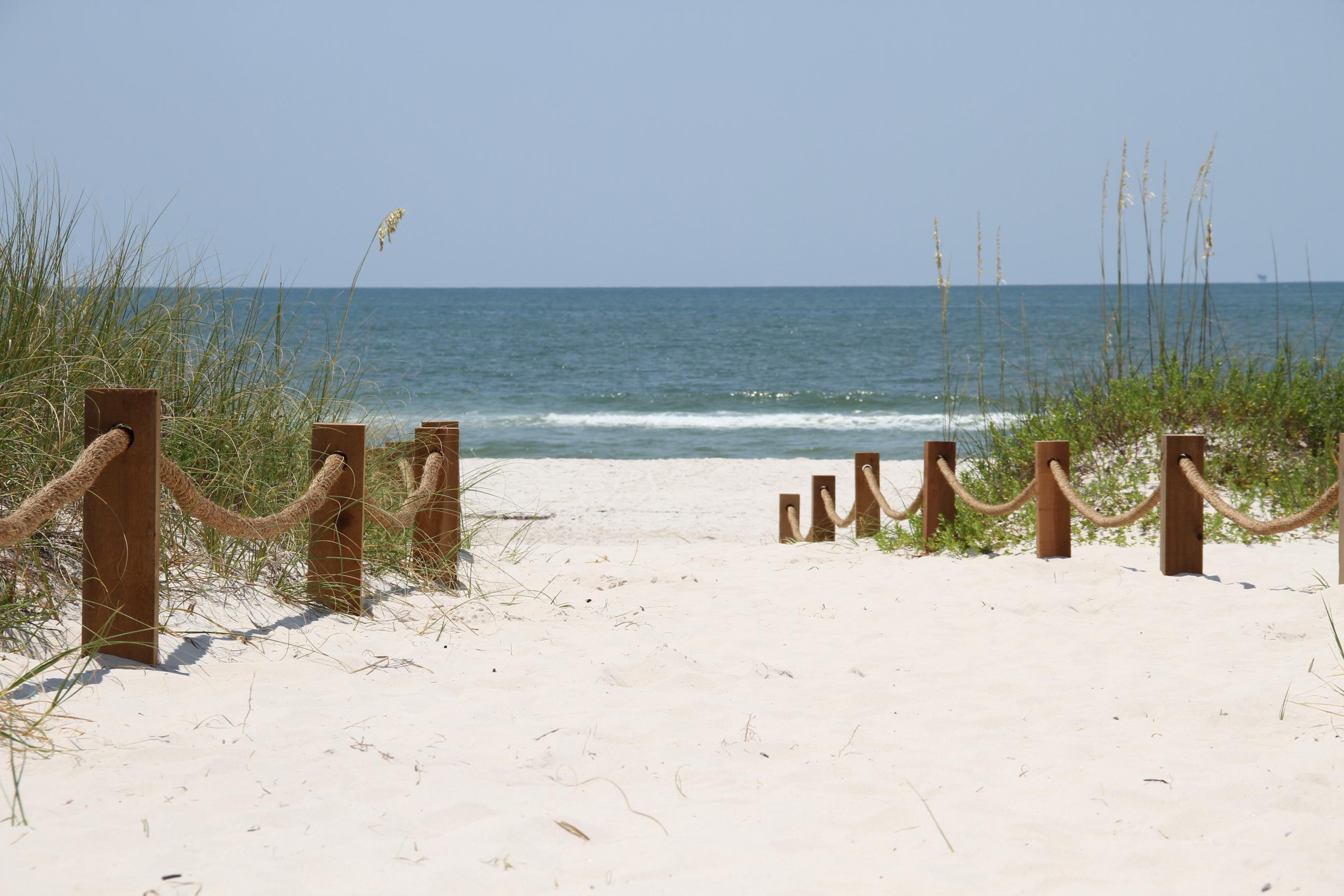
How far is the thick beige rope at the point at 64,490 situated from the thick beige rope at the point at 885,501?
188 inches

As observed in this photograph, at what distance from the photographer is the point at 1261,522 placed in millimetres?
4379

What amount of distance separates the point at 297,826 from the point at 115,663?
1.20m

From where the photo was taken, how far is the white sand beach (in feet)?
6.62

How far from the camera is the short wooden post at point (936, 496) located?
6.14 meters

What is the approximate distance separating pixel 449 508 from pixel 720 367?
2877cm

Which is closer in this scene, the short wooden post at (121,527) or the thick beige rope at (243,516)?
the short wooden post at (121,527)

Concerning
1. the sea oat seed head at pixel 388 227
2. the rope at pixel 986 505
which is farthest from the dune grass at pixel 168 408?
the rope at pixel 986 505

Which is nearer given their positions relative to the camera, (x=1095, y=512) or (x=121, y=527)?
(x=121, y=527)

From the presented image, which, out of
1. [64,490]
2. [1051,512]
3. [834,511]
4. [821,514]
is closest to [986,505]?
[1051,512]

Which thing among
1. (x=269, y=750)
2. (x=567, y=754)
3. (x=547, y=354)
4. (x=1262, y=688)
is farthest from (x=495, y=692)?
(x=547, y=354)

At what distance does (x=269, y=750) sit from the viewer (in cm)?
251

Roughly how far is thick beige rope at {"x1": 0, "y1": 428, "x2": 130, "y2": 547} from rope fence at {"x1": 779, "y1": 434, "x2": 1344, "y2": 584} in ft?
14.4

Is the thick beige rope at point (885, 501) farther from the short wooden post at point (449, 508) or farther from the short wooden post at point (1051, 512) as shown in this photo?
the short wooden post at point (449, 508)

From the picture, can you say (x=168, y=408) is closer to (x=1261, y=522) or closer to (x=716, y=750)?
(x=716, y=750)
